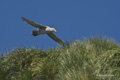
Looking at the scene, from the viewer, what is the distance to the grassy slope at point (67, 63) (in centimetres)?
917

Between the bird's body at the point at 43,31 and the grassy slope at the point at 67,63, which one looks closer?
the grassy slope at the point at 67,63

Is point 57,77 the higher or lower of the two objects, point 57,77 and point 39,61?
the lower

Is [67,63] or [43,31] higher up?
[43,31]

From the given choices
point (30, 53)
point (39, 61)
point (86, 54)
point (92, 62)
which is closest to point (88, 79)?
point (92, 62)

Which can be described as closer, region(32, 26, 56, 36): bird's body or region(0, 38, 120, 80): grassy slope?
region(0, 38, 120, 80): grassy slope

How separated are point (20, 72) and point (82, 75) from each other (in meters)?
3.70

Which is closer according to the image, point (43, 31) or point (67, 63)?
point (67, 63)

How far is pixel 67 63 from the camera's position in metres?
10.5

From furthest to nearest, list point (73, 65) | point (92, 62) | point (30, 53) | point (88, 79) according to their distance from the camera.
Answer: point (30, 53) → point (73, 65) → point (92, 62) → point (88, 79)

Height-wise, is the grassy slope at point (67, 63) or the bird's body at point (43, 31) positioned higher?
the bird's body at point (43, 31)

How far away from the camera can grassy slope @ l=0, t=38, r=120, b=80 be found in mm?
9168

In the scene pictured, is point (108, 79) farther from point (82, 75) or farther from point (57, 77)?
→ point (57, 77)

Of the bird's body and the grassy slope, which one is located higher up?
the bird's body

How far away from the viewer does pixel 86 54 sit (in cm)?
1123
